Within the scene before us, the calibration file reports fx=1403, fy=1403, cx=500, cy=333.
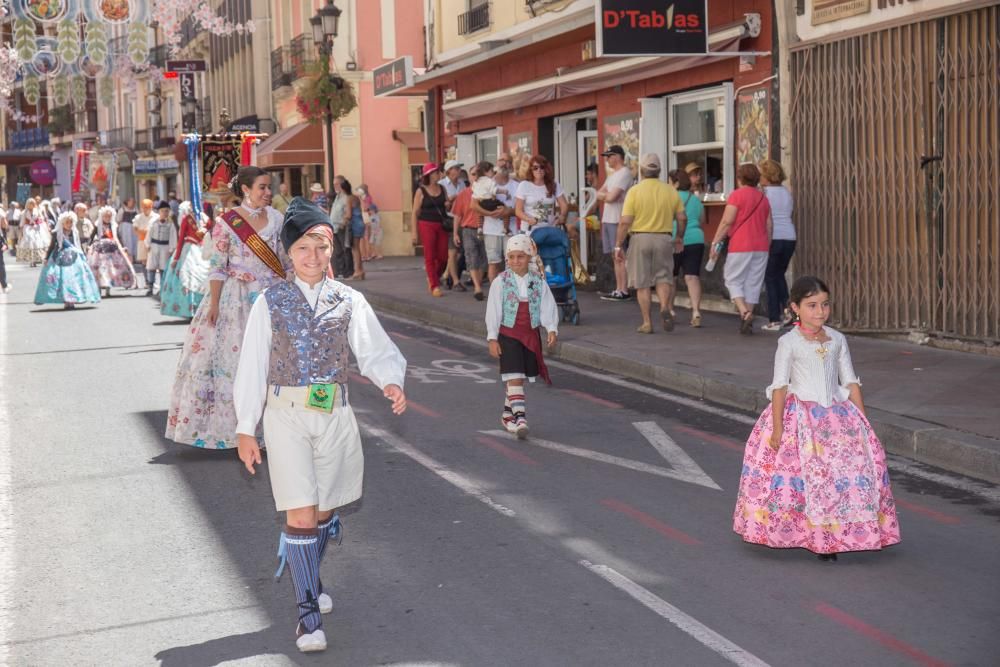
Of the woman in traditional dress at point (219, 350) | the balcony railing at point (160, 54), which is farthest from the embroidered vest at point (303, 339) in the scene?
the balcony railing at point (160, 54)

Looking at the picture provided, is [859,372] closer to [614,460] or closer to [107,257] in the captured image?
[614,460]

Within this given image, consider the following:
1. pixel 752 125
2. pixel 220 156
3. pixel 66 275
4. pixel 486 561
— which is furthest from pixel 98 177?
pixel 486 561

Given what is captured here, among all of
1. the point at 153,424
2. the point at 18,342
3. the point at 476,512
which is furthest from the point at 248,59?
the point at 476,512

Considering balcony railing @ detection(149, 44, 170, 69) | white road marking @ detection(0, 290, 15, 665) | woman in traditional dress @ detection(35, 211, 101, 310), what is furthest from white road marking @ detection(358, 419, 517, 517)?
balcony railing @ detection(149, 44, 170, 69)

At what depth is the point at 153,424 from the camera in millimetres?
10102

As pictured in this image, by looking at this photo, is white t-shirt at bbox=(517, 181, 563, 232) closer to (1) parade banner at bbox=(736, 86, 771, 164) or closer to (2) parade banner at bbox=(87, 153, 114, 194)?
(1) parade banner at bbox=(736, 86, 771, 164)

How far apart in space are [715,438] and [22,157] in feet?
249

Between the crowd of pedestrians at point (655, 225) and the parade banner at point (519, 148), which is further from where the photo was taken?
the parade banner at point (519, 148)

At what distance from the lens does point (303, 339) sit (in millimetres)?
5047

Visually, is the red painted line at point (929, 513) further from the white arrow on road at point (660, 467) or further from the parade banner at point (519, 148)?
the parade banner at point (519, 148)

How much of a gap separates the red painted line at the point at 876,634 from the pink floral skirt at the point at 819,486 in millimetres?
683

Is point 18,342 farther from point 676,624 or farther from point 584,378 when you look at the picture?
point 676,624

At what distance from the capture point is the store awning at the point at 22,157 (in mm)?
78312

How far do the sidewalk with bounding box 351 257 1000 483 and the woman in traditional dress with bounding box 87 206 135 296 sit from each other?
8.83 meters
